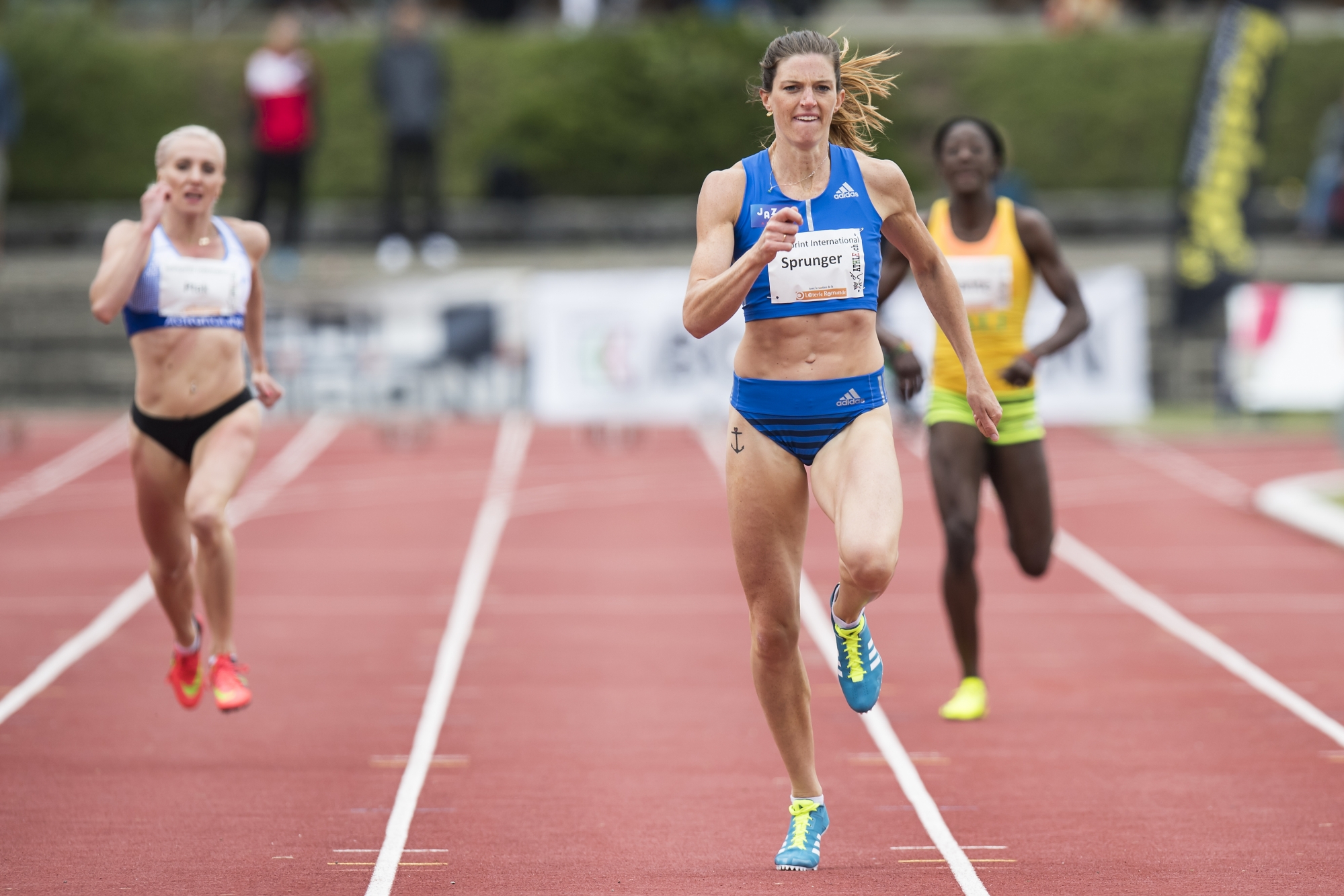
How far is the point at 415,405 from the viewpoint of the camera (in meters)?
19.6

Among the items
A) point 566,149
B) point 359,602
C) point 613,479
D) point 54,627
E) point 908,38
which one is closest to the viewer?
point 54,627

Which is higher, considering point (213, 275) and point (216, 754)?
point (213, 275)

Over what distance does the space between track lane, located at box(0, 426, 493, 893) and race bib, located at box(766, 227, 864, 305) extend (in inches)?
80.4

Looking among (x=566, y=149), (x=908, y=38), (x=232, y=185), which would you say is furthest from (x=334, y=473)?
(x=908, y=38)

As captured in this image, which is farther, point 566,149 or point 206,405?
point 566,149

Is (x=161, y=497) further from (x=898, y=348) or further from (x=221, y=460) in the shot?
(x=898, y=348)

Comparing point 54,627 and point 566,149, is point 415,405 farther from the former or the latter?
point 54,627

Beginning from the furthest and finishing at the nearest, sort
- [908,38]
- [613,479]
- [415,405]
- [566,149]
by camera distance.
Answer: [908,38] < [566,149] < [415,405] < [613,479]

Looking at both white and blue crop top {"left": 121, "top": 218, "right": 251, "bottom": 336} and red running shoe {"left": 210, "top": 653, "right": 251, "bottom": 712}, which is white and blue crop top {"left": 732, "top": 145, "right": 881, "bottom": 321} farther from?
red running shoe {"left": 210, "top": 653, "right": 251, "bottom": 712}

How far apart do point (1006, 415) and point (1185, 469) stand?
31.9 feet

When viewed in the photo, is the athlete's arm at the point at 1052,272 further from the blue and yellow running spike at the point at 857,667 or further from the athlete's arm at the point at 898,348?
the blue and yellow running spike at the point at 857,667

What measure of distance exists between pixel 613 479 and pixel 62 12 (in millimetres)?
13830

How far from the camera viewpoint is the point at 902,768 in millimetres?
7008

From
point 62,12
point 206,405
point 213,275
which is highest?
point 62,12
